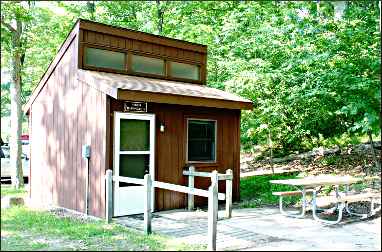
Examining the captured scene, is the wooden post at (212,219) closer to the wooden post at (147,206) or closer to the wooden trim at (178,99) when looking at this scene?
the wooden post at (147,206)

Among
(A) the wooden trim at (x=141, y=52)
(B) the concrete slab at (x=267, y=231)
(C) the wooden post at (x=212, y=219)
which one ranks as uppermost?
(A) the wooden trim at (x=141, y=52)

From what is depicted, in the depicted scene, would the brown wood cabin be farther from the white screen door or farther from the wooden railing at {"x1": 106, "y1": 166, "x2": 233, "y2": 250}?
the wooden railing at {"x1": 106, "y1": 166, "x2": 233, "y2": 250}

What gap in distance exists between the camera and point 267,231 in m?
7.40

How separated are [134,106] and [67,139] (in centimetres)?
A: 177

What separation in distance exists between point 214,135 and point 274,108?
8.10ft

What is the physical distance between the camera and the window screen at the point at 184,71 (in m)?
11.1

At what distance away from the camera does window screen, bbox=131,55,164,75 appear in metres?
10.3

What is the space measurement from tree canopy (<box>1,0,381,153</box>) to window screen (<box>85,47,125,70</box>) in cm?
179

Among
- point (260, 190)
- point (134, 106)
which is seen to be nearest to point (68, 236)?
point (134, 106)

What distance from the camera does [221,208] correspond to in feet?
32.8

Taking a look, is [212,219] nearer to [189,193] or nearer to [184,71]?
A: [189,193]

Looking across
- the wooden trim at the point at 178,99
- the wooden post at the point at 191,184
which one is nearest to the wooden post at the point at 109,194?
the wooden trim at the point at 178,99

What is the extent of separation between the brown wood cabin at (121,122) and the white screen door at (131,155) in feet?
0.07

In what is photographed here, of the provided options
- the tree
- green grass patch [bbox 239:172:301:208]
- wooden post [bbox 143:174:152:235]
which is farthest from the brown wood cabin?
the tree
